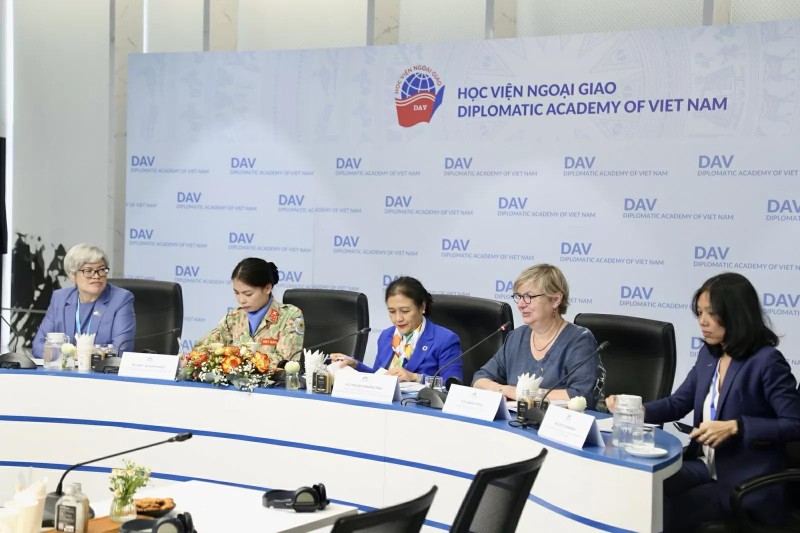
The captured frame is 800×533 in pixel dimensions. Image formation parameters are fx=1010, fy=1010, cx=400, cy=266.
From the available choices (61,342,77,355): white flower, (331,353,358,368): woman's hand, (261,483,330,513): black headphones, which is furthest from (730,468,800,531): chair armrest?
(61,342,77,355): white flower

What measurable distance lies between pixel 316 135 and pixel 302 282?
932 millimetres

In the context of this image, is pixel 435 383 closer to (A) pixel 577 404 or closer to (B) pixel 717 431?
(A) pixel 577 404

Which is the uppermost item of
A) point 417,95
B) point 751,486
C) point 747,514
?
point 417,95

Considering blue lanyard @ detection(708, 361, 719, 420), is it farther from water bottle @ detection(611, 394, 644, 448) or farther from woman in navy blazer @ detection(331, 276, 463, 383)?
woman in navy blazer @ detection(331, 276, 463, 383)

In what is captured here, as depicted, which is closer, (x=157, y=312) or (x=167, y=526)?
(x=167, y=526)

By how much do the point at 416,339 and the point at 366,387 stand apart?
71cm

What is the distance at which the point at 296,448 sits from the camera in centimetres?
381

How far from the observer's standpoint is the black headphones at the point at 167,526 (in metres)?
2.46

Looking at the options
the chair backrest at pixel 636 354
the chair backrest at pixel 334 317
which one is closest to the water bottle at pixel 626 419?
the chair backrest at pixel 636 354

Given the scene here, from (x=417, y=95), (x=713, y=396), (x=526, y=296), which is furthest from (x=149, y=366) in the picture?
(x=417, y=95)

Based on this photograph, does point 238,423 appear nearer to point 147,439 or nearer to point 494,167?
point 147,439

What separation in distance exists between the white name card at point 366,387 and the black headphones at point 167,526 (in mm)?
1240

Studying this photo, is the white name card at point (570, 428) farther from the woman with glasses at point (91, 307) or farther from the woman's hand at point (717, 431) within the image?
the woman with glasses at point (91, 307)

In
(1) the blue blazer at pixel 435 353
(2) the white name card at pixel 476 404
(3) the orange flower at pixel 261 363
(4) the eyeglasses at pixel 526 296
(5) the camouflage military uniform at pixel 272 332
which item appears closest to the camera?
(2) the white name card at pixel 476 404
